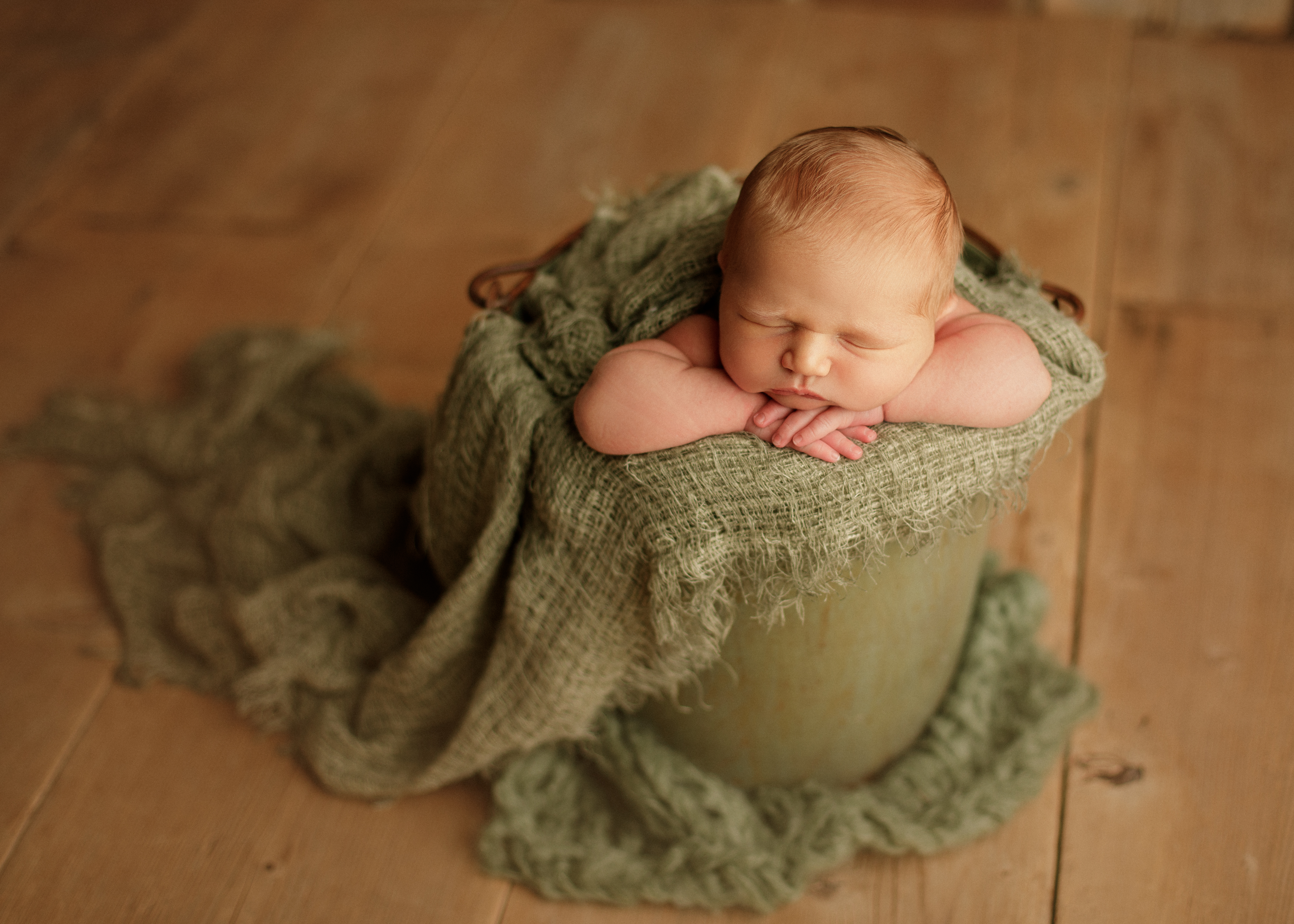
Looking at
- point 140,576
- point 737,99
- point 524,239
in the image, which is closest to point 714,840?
point 140,576

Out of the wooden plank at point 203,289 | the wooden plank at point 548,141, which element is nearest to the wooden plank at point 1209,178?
the wooden plank at point 548,141

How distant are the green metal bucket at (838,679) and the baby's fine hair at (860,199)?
24 centimetres

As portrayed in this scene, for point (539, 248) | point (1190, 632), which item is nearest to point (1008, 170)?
point (539, 248)

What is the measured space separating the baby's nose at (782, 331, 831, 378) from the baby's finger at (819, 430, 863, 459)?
58mm

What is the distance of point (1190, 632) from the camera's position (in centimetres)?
126

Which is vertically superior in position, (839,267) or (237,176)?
(839,267)

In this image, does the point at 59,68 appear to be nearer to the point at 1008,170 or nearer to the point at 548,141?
the point at 548,141

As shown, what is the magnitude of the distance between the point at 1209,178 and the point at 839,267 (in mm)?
1317

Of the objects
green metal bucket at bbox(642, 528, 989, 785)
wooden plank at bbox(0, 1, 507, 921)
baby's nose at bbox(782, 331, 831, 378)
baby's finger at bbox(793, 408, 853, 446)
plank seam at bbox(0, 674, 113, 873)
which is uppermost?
baby's nose at bbox(782, 331, 831, 378)

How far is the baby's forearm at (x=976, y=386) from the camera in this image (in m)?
0.85

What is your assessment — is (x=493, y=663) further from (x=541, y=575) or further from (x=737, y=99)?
(x=737, y=99)

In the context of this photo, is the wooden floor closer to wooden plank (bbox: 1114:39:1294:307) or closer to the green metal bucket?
wooden plank (bbox: 1114:39:1294:307)

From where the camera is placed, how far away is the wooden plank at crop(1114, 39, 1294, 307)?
1.65m

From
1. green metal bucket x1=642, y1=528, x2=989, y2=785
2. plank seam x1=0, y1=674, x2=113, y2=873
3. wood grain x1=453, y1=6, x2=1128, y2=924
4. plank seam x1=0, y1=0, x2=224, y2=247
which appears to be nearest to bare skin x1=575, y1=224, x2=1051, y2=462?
green metal bucket x1=642, y1=528, x2=989, y2=785
